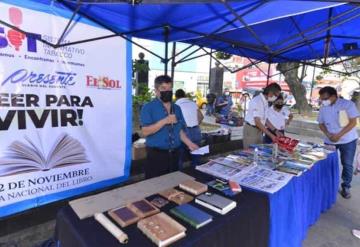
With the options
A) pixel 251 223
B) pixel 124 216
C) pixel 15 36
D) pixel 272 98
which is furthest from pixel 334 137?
pixel 15 36

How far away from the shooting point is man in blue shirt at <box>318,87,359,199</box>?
9.90ft

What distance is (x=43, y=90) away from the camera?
6.37 ft

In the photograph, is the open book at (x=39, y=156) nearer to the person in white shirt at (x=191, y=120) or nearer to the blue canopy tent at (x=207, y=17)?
the blue canopy tent at (x=207, y=17)

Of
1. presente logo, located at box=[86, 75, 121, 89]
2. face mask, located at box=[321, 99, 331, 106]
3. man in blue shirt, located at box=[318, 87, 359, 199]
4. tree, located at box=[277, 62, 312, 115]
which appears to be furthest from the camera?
tree, located at box=[277, 62, 312, 115]

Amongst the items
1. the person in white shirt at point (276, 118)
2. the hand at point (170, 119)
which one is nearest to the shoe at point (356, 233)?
the person in white shirt at point (276, 118)

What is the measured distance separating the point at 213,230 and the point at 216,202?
0.24 meters

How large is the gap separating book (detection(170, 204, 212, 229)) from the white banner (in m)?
1.33

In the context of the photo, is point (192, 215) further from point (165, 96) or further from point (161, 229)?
point (165, 96)

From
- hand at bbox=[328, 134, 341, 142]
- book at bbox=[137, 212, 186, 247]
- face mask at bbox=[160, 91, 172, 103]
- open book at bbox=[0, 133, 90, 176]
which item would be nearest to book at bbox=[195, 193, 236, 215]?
book at bbox=[137, 212, 186, 247]

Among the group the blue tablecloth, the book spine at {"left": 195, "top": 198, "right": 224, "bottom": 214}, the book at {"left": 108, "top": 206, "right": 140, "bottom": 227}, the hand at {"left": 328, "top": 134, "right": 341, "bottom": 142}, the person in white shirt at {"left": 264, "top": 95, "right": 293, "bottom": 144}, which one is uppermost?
the person in white shirt at {"left": 264, "top": 95, "right": 293, "bottom": 144}

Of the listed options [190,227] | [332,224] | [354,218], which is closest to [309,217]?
[332,224]

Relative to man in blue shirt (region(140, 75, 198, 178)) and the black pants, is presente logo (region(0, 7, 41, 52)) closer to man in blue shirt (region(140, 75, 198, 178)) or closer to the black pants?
man in blue shirt (region(140, 75, 198, 178))

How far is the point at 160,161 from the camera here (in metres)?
2.12

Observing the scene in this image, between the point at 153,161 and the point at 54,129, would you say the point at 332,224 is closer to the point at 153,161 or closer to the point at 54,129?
the point at 153,161
